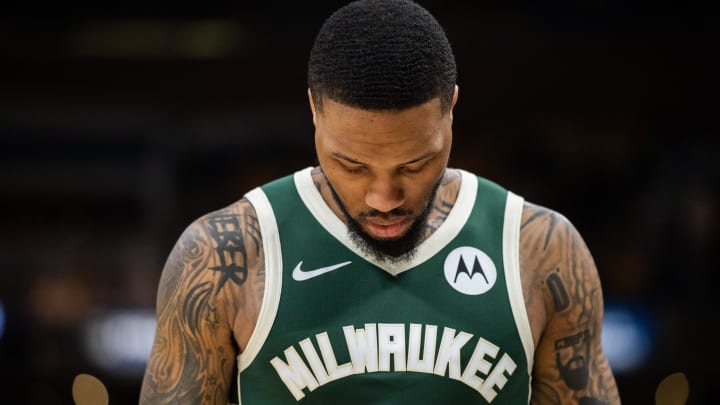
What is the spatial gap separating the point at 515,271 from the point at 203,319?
2.17ft

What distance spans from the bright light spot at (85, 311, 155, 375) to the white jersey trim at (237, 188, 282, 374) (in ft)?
13.8

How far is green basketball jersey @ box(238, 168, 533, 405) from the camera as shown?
1935 millimetres

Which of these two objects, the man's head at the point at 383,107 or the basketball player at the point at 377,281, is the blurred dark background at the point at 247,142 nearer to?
the basketball player at the point at 377,281

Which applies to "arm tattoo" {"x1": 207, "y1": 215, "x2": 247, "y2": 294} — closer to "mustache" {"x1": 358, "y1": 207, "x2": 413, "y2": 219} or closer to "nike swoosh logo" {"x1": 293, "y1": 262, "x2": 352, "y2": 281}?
"nike swoosh logo" {"x1": 293, "y1": 262, "x2": 352, "y2": 281}

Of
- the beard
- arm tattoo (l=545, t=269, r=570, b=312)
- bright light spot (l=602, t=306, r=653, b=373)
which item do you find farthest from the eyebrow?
bright light spot (l=602, t=306, r=653, b=373)

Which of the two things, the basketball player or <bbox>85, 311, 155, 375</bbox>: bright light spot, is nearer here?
the basketball player

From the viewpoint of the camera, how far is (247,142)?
6.31m

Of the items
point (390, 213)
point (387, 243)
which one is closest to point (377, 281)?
point (387, 243)

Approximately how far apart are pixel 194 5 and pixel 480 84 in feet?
6.35

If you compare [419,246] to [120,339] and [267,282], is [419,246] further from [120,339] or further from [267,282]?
[120,339]

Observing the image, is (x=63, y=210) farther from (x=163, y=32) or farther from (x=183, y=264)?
(x=183, y=264)

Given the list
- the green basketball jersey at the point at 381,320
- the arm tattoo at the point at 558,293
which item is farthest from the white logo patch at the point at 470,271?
the arm tattoo at the point at 558,293

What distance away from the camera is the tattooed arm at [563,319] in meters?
2.04

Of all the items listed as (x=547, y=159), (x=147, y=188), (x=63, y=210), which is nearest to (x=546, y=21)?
(x=547, y=159)
